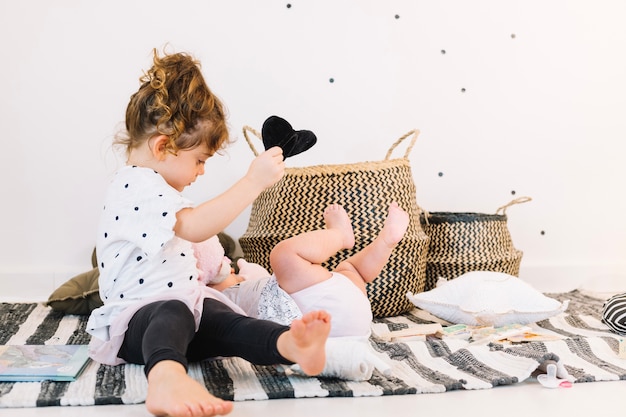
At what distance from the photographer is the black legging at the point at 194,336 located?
1.11 metres

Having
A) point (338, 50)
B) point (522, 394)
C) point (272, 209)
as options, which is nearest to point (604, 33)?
point (338, 50)

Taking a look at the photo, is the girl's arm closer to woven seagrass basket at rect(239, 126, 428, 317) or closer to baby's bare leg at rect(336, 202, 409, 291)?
baby's bare leg at rect(336, 202, 409, 291)

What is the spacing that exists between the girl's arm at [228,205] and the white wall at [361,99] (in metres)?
0.81

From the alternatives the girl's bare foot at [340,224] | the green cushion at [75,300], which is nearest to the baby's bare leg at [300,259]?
the girl's bare foot at [340,224]

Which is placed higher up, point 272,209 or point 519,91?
point 519,91

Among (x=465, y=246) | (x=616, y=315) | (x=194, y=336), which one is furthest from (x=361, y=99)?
(x=194, y=336)

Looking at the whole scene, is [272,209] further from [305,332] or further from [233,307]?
[305,332]

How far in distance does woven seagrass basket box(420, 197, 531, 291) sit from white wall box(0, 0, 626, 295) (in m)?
0.31

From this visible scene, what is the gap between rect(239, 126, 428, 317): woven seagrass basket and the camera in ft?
6.21

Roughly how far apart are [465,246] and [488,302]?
→ 16.8 inches

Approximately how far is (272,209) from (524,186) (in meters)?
1.02

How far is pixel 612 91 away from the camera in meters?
2.59

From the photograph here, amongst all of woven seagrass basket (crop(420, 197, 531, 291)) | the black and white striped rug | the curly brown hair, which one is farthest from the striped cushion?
the curly brown hair

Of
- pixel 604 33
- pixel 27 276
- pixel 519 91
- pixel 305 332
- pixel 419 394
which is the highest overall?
pixel 604 33
